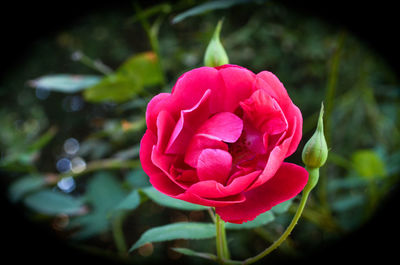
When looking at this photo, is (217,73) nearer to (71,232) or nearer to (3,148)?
(71,232)

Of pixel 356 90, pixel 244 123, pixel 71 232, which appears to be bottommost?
pixel 71 232

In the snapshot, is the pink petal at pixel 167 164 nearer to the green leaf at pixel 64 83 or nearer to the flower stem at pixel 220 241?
the flower stem at pixel 220 241

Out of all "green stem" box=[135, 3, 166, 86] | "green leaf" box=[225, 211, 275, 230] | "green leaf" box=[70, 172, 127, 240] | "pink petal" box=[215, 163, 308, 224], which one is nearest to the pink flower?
"pink petal" box=[215, 163, 308, 224]

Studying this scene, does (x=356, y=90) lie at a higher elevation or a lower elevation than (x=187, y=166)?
higher

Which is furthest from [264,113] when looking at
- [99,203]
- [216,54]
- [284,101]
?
[99,203]

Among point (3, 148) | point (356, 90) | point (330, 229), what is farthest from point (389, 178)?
point (3, 148)

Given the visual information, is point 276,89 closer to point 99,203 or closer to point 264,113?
point 264,113

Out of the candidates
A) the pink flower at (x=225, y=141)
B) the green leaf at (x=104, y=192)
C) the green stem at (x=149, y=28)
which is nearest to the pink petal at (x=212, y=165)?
the pink flower at (x=225, y=141)
